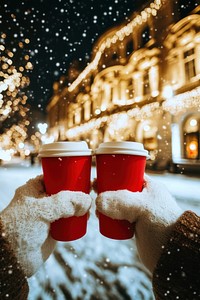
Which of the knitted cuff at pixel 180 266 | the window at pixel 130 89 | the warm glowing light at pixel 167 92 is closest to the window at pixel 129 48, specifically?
the window at pixel 130 89

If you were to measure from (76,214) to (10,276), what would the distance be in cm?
46

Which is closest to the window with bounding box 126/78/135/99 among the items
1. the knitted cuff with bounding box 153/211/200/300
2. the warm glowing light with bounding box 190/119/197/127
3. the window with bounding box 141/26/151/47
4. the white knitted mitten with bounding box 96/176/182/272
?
the window with bounding box 141/26/151/47

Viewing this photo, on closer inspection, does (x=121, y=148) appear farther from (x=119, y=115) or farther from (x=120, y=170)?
(x=119, y=115)

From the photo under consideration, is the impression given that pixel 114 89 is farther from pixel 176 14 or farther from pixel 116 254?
pixel 116 254

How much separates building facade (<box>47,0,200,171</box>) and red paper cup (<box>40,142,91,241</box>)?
10372 millimetres

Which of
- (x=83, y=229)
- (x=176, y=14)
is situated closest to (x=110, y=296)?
(x=83, y=229)

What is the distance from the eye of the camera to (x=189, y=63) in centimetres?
1183

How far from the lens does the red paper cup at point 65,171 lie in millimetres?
1308

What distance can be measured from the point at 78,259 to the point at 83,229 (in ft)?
5.66

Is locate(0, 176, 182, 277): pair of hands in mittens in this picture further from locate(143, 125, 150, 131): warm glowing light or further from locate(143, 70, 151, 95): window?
locate(143, 70, 151, 95): window

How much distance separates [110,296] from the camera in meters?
2.32

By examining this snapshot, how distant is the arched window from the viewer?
37.7 feet

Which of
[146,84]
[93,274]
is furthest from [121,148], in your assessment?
[146,84]

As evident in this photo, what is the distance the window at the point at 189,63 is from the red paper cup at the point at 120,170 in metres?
12.0
